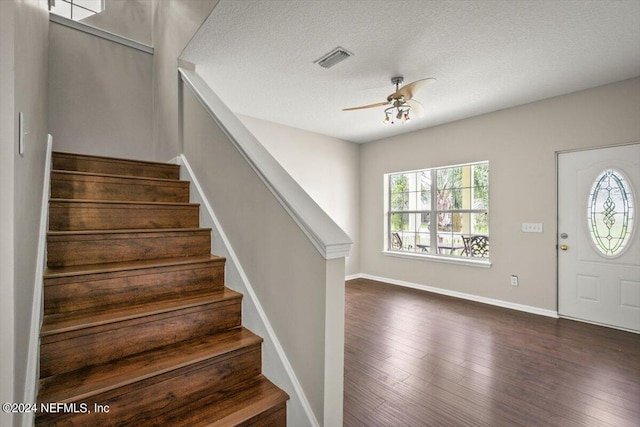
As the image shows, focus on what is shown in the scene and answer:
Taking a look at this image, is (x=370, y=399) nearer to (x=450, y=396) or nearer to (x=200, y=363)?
(x=450, y=396)

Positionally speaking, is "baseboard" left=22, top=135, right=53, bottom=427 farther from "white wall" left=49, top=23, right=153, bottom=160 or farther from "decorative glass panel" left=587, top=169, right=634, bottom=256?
"decorative glass panel" left=587, top=169, right=634, bottom=256

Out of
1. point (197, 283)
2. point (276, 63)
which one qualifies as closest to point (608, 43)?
point (276, 63)

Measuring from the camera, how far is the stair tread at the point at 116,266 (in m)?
1.45

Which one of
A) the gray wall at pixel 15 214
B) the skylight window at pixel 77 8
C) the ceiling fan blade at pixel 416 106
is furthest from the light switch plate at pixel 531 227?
the skylight window at pixel 77 8

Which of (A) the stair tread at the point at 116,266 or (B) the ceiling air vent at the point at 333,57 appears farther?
(B) the ceiling air vent at the point at 333,57

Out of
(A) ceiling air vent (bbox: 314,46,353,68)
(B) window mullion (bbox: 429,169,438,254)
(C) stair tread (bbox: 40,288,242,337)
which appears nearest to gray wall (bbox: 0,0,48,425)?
(C) stair tread (bbox: 40,288,242,337)

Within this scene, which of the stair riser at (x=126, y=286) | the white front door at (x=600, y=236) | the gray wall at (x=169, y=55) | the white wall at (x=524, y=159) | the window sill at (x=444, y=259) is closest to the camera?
the stair riser at (x=126, y=286)

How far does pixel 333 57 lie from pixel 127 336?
104 inches

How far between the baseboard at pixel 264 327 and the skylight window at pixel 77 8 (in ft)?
9.61

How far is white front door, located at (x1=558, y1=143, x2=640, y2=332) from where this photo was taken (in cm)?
313

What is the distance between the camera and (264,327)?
163 centimetres

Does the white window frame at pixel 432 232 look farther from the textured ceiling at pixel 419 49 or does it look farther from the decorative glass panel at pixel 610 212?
the textured ceiling at pixel 419 49

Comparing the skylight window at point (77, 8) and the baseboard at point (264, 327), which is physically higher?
the skylight window at point (77, 8)

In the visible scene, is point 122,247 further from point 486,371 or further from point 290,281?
point 486,371
